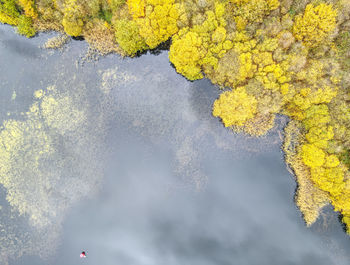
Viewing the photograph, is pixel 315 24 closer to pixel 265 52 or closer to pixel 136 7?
pixel 265 52

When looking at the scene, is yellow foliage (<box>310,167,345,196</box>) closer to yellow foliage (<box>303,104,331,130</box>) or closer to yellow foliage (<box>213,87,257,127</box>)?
yellow foliage (<box>303,104,331,130</box>)

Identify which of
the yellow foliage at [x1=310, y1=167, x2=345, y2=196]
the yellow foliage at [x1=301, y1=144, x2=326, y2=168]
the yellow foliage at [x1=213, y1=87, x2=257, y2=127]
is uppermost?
the yellow foliage at [x1=213, y1=87, x2=257, y2=127]

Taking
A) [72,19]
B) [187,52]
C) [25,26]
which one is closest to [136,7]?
[187,52]

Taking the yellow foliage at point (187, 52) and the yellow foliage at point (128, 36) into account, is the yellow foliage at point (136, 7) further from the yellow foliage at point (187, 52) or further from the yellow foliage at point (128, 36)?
the yellow foliage at point (187, 52)

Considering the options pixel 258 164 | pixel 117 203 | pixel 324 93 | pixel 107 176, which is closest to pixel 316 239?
pixel 258 164

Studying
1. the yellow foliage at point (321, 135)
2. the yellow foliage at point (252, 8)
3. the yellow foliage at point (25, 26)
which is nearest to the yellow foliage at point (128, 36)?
the yellow foliage at point (252, 8)

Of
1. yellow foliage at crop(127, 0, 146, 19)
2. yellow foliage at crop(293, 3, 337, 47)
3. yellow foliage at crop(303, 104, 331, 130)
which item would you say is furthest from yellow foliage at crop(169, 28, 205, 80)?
yellow foliage at crop(303, 104, 331, 130)
